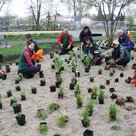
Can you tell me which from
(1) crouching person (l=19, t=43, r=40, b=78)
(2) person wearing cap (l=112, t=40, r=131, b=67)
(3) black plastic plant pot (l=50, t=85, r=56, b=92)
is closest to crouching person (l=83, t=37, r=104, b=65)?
(2) person wearing cap (l=112, t=40, r=131, b=67)

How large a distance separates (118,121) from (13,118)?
2013 millimetres

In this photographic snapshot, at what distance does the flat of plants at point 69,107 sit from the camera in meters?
4.96

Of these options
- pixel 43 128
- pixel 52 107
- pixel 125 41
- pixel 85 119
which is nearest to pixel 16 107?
pixel 52 107

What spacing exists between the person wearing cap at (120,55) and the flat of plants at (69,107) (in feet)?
2.97

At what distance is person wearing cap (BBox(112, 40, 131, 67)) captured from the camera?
9.27 meters

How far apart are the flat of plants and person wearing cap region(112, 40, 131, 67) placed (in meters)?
0.91

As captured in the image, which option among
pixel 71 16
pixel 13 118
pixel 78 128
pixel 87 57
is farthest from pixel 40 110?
pixel 71 16

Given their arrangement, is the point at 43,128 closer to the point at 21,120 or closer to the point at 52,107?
the point at 21,120

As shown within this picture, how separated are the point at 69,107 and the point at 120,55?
4.03 meters

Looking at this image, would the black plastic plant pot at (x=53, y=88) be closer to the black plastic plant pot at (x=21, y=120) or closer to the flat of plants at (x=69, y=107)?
the flat of plants at (x=69, y=107)

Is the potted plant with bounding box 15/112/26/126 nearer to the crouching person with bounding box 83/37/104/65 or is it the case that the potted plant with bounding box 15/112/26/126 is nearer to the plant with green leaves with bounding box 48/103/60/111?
the plant with green leaves with bounding box 48/103/60/111

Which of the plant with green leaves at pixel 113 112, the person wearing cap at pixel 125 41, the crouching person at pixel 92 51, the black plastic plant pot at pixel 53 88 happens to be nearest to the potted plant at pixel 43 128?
the plant with green leaves at pixel 113 112

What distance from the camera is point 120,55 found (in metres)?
9.35

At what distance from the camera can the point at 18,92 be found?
7.16 meters
